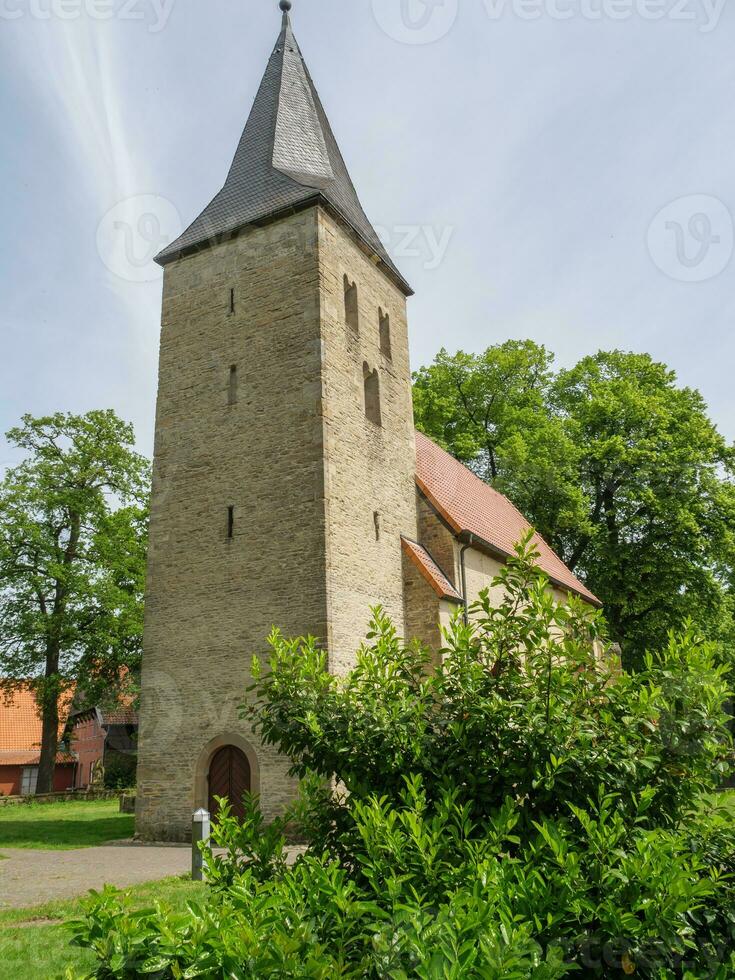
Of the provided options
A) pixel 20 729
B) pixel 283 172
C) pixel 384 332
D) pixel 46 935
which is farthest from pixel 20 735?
pixel 46 935

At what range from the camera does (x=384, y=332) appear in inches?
699

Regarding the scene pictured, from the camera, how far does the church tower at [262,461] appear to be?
13328mm

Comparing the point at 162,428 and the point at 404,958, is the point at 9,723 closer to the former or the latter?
the point at 162,428

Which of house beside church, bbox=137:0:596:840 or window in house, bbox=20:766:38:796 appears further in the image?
window in house, bbox=20:766:38:796

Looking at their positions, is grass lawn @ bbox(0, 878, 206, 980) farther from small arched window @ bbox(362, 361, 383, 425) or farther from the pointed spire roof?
the pointed spire roof

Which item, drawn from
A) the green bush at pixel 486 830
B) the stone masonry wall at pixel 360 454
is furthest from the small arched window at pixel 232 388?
the green bush at pixel 486 830

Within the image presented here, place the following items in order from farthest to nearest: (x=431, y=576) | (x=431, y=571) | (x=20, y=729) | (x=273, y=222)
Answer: (x=20, y=729) < (x=273, y=222) < (x=431, y=571) < (x=431, y=576)

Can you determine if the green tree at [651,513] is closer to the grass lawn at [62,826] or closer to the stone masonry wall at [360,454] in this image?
the stone masonry wall at [360,454]

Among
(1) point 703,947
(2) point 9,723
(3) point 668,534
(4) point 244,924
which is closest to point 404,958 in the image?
(4) point 244,924

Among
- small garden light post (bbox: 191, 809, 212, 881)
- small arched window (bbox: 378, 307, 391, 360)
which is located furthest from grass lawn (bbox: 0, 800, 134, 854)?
small arched window (bbox: 378, 307, 391, 360)

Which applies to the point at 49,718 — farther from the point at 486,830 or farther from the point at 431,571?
the point at 486,830

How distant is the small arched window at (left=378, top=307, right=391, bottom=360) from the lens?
1758 centimetres

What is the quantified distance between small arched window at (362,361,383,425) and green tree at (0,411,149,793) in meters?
13.7

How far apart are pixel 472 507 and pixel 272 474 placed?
7488mm
